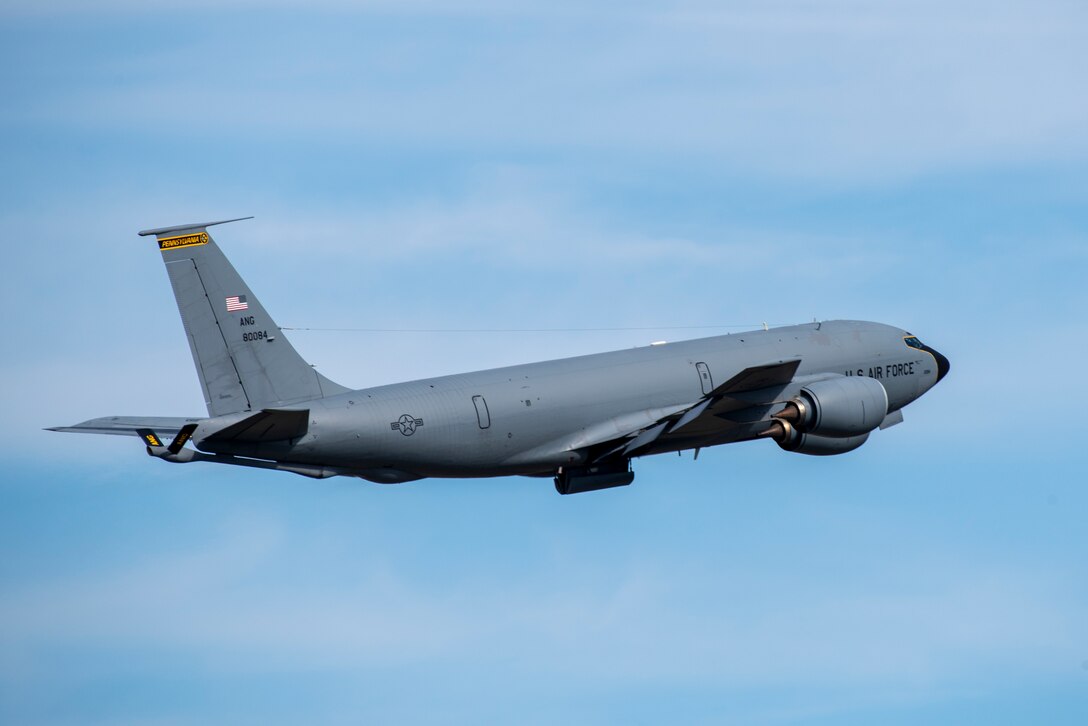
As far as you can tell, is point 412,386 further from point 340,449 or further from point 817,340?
point 817,340

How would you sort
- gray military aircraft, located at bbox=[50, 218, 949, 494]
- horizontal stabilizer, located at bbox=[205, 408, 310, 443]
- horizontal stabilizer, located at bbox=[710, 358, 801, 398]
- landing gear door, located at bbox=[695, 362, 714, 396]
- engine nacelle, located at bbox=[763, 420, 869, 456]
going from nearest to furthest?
horizontal stabilizer, located at bbox=[205, 408, 310, 443] < gray military aircraft, located at bbox=[50, 218, 949, 494] < horizontal stabilizer, located at bbox=[710, 358, 801, 398] < engine nacelle, located at bbox=[763, 420, 869, 456] < landing gear door, located at bbox=[695, 362, 714, 396]

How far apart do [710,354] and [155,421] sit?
1737cm

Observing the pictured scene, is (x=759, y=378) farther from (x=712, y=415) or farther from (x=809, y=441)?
(x=809, y=441)

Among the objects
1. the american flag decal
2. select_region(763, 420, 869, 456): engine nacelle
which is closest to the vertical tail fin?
the american flag decal

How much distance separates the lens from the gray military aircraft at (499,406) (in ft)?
169

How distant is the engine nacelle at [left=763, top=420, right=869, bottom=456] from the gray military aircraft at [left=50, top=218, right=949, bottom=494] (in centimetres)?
5

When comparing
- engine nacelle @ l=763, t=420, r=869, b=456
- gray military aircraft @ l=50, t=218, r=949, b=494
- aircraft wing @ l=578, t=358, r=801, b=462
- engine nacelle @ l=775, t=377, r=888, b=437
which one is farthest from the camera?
engine nacelle @ l=763, t=420, r=869, b=456

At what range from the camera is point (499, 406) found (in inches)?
2132

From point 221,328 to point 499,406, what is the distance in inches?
330

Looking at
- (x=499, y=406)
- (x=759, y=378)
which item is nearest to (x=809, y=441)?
(x=759, y=378)

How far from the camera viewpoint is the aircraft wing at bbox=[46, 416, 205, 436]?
5325 cm

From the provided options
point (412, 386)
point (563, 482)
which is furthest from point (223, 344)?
point (563, 482)

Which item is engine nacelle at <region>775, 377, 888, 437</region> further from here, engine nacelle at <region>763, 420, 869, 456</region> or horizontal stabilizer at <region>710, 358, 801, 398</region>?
horizontal stabilizer at <region>710, 358, 801, 398</region>

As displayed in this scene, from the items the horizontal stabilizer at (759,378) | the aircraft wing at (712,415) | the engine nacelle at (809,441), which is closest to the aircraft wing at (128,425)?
the aircraft wing at (712,415)
